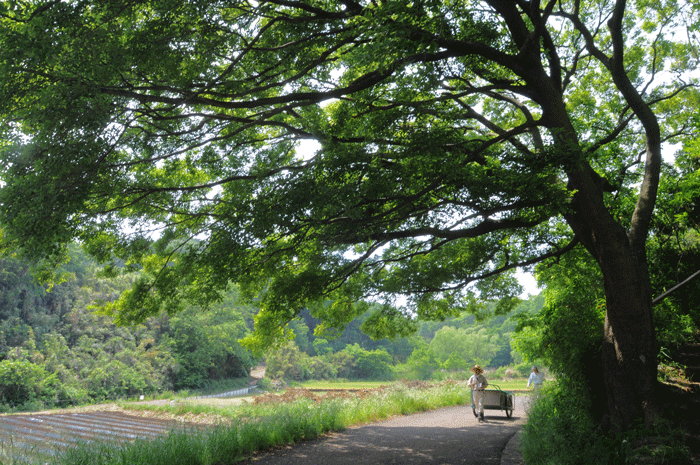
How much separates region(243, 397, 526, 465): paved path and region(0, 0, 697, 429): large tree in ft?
8.13

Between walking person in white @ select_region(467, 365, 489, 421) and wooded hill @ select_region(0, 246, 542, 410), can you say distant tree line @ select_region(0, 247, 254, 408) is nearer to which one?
wooded hill @ select_region(0, 246, 542, 410)

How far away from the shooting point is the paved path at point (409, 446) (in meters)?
7.39

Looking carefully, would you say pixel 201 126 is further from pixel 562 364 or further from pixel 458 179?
pixel 562 364

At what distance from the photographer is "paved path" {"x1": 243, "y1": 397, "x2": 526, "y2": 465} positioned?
291 inches

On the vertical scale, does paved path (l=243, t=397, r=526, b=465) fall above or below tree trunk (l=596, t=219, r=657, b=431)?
below

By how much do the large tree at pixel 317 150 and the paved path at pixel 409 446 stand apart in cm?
248

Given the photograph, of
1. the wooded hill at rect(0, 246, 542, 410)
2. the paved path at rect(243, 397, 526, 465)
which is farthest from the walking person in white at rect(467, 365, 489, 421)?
the wooded hill at rect(0, 246, 542, 410)

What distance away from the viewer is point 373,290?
32.6ft

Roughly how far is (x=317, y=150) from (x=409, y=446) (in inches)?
226

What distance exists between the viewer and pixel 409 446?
862 centimetres

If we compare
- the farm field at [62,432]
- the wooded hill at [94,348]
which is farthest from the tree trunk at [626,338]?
the farm field at [62,432]

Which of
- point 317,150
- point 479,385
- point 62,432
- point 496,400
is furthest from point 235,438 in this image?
point 496,400

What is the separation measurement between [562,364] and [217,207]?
7280mm

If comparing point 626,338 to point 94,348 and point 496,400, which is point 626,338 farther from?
point 94,348
